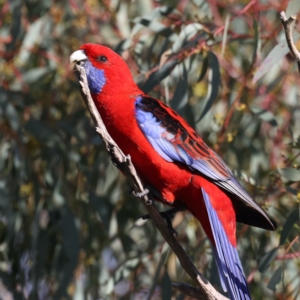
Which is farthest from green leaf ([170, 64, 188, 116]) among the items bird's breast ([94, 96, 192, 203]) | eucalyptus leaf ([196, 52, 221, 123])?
bird's breast ([94, 96, 192, 203])

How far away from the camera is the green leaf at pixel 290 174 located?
124 inches

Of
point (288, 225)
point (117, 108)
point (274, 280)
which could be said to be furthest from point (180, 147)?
point (274, 280)

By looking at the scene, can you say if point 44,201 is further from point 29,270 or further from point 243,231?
point 243,231

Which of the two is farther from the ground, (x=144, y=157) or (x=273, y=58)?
(x=273, y=58)

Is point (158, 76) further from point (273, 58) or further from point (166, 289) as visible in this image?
point (166, 289)

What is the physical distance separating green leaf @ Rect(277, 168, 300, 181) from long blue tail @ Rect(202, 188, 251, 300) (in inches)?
14.7

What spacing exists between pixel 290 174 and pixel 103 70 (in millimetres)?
1068

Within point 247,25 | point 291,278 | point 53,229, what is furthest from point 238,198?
point 247,25

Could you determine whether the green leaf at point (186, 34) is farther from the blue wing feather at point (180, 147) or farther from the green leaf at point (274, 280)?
the green leaf at point (274, 280)

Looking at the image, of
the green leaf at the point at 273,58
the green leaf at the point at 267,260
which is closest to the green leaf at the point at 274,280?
the green leaf at the point at 267,260

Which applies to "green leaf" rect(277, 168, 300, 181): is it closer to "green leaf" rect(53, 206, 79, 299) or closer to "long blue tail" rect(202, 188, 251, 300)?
"long blue tail" rect(202, 188, 251, 300)

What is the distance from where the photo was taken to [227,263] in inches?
120

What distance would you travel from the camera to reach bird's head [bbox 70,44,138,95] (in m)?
3.32

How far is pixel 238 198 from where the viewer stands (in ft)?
10.6
